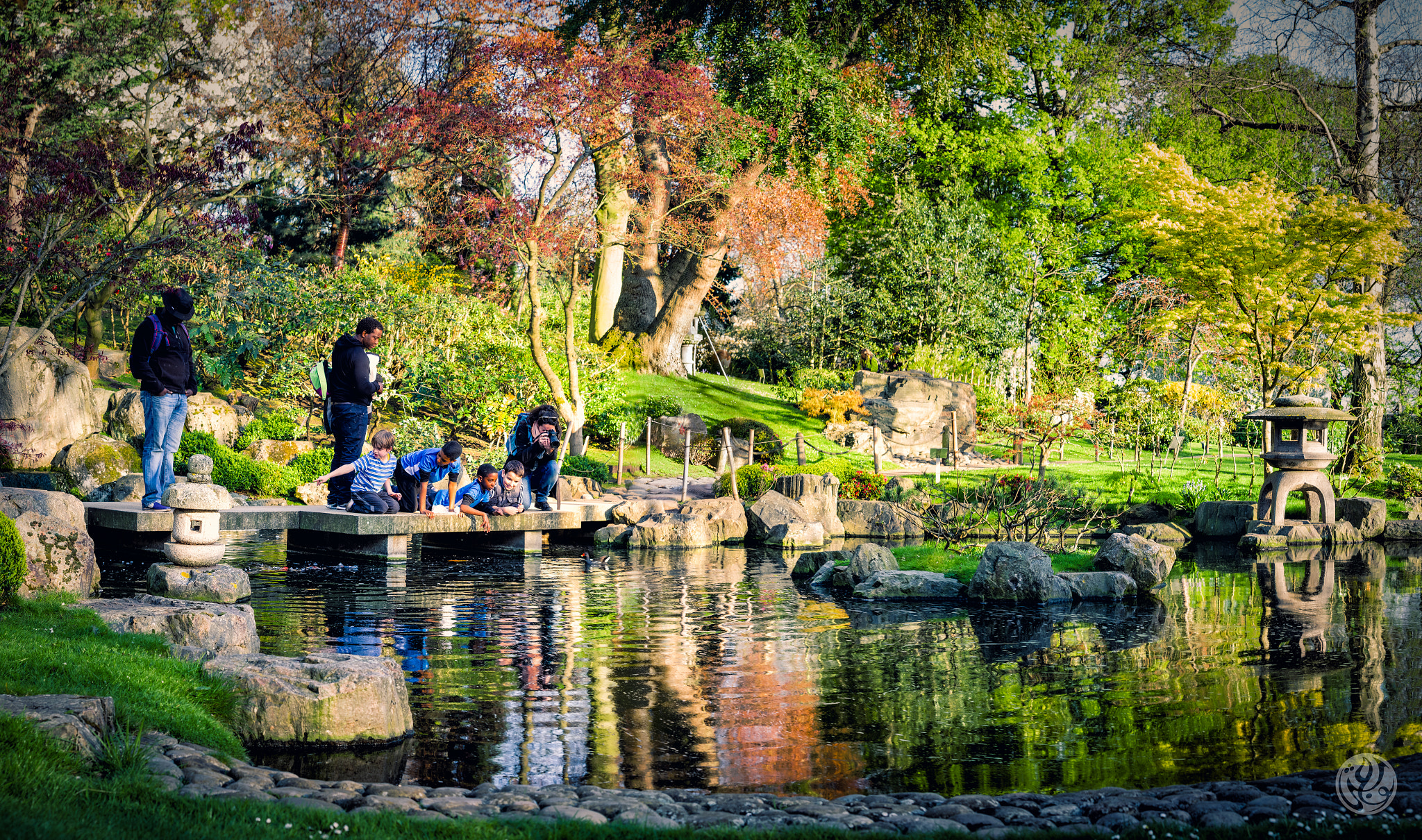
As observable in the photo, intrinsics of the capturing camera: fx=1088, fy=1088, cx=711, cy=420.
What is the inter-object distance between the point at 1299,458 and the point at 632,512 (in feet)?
37.6

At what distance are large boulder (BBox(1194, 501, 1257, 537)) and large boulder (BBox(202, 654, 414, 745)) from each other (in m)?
18.0

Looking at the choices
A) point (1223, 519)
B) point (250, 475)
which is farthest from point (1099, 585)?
point (250, 475)

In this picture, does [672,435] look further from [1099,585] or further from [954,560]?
[1099,585]

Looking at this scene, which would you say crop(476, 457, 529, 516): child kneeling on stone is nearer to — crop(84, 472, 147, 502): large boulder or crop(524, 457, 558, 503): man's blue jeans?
crop(524, 457, 558, 503): man's blue jeans

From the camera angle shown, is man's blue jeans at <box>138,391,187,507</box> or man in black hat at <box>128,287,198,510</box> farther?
man's blue jeans at <box>138,391,187,507</box>

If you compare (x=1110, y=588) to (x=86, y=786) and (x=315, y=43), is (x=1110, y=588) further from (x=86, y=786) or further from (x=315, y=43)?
(x=315, y=43)

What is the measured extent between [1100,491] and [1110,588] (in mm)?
10000

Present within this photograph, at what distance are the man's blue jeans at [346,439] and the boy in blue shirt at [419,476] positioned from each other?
0.56 metres

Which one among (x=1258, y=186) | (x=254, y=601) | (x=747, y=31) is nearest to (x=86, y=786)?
(x=254, y=601)

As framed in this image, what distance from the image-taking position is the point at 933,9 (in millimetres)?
25750

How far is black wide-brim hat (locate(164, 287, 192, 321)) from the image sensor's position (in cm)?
1034

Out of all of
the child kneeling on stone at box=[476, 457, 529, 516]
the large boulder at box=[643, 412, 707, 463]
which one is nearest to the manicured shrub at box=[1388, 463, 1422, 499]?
the large boulder at box=[643, 412, 707, 463]

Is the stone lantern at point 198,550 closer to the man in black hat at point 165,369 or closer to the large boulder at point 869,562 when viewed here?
the man in black hat at point 165,369

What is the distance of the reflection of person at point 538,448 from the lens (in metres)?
14.4
